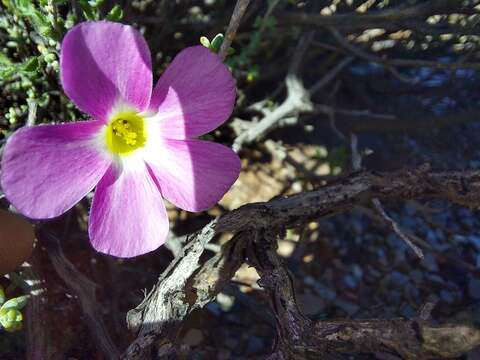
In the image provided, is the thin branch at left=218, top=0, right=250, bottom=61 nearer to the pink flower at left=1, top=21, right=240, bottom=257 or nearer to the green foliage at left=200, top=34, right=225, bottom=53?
the green foliage at left=200, top=34, right=225, bottom=53

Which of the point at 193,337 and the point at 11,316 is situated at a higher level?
the point at 11,316

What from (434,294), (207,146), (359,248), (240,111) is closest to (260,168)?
(240,111)

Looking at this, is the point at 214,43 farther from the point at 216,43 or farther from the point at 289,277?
the point at 289,277

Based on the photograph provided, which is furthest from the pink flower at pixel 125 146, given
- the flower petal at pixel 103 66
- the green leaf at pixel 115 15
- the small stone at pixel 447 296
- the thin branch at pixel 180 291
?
the small stone at pixel 447 296

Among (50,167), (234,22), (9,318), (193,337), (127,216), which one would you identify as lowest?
(193,337)

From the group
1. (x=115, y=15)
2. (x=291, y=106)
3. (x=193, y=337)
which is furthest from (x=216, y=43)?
(x=193, y=337)

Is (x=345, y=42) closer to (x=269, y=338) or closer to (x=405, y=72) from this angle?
(x=405, y=72)
